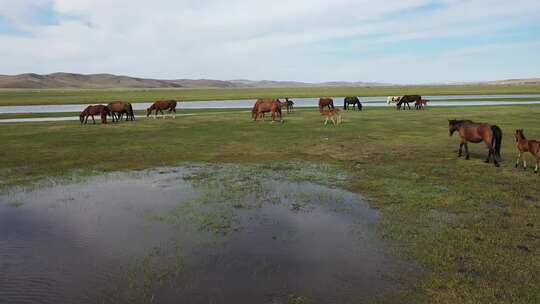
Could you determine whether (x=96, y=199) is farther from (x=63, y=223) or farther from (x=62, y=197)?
(x=63, y=223)

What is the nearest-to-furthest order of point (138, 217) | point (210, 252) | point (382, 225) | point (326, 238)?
point (210, 252)
point (326, 238)
point (382, 225)
point (138, 217)

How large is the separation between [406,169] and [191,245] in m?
8.36

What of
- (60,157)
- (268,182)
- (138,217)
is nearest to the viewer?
(138,217)

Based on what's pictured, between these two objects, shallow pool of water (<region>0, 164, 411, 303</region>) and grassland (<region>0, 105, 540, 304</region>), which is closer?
shallow pool of water (<region>0, 164, 411, 303</region>)

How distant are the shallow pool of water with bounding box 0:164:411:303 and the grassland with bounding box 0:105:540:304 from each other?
871 millimetres

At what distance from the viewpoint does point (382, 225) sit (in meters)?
7.52

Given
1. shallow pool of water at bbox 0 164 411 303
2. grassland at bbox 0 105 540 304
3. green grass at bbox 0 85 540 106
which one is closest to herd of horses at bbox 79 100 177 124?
grassland at bbox 0 105 540 304

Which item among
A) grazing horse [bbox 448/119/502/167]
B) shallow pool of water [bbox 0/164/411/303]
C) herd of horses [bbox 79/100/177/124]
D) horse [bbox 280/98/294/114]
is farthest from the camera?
horse [bbox 280/98/294/114]

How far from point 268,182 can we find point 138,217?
4124 mm

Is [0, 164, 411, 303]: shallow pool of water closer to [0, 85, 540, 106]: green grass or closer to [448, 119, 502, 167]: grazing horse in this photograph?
[448, 119, 502, 167]: grazing horse

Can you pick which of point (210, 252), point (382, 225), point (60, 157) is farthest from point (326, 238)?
point (60, 157)

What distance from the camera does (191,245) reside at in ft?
21.7

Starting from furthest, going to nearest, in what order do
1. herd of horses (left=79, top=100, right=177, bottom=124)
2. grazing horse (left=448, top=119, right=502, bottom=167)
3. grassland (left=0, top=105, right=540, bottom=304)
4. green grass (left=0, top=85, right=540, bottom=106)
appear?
green grass (left=0, top=85, right=540, bottom=106), herd of horses (left=79, top=100, right=177, bottom=124), grazing horse (left=448, top=119, right=502, bottom=167), grassland (left=0, top=105, right=540, bottom=304)

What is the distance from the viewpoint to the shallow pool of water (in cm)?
514
